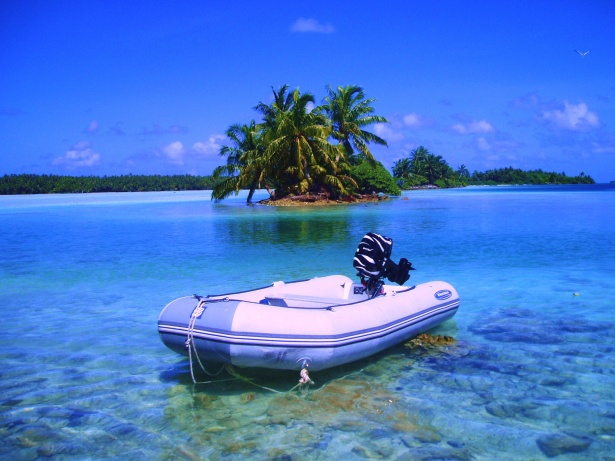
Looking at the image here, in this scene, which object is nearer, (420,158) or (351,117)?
(351,117)

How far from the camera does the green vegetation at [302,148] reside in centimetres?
3059

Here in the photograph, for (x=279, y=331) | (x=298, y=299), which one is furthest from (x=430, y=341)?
(x=279, y=331)

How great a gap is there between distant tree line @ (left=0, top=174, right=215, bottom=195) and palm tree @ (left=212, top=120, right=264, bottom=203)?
115 feet

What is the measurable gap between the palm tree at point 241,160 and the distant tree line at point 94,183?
3512 cm

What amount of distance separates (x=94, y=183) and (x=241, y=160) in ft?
197

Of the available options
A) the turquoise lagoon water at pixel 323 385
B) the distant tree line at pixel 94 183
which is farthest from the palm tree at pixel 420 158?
the turquoise lagoon water at pixel 323 385

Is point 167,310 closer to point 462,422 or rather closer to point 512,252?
point 462,422

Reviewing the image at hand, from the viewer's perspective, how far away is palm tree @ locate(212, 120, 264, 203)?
3406cm

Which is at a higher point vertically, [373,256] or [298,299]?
[373,256]

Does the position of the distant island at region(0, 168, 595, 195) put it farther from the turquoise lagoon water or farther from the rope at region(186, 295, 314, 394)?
the rope at region(186, 295, 314, 394)

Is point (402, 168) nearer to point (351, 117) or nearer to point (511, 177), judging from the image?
point (351, 117)

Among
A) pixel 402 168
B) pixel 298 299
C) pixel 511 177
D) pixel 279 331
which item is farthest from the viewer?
pixel 511 177

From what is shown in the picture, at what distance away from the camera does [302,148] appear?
30906 millimetres

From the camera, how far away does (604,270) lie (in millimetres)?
9906
